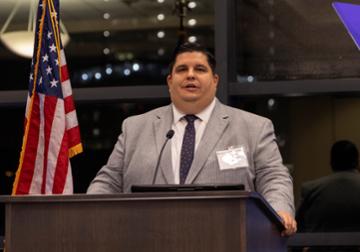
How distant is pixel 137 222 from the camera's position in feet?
11.8

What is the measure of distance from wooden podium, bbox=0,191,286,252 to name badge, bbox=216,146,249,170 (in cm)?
78

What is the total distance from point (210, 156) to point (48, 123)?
1.25m

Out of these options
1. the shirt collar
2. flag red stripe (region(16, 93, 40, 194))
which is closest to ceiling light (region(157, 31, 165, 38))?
flag red stripe (region(16, 93, 40, 194))

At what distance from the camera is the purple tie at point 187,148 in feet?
15.2

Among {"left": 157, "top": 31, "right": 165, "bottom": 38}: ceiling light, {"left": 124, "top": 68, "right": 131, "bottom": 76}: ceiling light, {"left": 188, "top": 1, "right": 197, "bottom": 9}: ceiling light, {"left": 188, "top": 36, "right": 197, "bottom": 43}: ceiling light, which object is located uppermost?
{"left": 188, "top": 1, "right": 197, "bottom": 9}: ceiling light

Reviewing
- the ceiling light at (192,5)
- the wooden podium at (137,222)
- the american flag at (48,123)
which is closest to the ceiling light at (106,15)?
the ceiling light at (192,5)

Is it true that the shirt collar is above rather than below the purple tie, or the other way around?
above

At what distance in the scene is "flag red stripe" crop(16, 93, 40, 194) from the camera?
→ 538 centimetres

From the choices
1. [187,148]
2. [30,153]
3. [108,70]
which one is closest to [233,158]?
[187,148]

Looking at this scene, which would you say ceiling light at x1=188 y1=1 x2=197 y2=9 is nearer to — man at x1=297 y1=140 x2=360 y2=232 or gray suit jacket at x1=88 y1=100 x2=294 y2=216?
man at x1=297 y1=140 x2=360 y2=232

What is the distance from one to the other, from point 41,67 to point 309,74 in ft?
5.90

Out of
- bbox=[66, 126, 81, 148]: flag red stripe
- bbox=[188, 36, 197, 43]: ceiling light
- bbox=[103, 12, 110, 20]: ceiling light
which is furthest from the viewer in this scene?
bbox=[103, 12, 110, 20]: ceiling light

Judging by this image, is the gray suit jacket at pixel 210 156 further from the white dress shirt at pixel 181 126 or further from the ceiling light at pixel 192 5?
the ceiling light at pixel 192 5

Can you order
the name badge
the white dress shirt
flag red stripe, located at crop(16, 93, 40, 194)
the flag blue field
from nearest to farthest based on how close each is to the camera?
the name badge
the white dress shirt
flag red stripe, located at crop(16, 93, 40, 194)
the flag blue field
